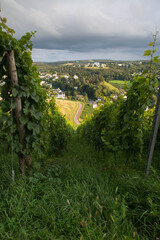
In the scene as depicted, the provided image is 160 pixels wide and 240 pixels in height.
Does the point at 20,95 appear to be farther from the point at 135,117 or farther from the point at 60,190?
the point at 135,117

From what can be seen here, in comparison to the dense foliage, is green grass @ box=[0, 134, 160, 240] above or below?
below

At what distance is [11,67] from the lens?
219 cm

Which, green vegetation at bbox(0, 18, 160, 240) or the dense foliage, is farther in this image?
the dense foliage

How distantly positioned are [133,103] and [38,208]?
2.69 metres

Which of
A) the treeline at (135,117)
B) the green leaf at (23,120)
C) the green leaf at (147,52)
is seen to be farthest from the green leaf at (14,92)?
the green leaf at (147,52)

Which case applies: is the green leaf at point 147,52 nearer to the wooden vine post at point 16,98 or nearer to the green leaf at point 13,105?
the wooden vine post at point 16,98

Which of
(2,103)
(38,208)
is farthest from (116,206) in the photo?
(2,103)

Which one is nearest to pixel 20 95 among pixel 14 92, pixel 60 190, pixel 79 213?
pixel 14 92

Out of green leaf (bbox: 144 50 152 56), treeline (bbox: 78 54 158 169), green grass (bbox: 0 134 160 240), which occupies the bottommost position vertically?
green grass (bbox: 0 134 160 240)

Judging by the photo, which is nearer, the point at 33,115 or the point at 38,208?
the point at 38,208

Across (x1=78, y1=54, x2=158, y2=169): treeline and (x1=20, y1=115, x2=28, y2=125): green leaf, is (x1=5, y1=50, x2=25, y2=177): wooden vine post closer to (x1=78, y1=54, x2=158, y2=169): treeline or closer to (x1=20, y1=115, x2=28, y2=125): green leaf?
(x1=20, y1=115, x2=28, y2=125): green leaf

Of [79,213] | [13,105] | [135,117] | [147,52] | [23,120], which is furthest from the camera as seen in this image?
[135,117]

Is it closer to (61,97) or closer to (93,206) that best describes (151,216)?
(93,206)

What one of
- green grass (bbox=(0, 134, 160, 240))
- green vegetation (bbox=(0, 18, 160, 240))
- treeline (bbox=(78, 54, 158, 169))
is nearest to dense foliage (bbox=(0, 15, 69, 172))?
green vegetation (bbox=(0, 18, 160, 240))
